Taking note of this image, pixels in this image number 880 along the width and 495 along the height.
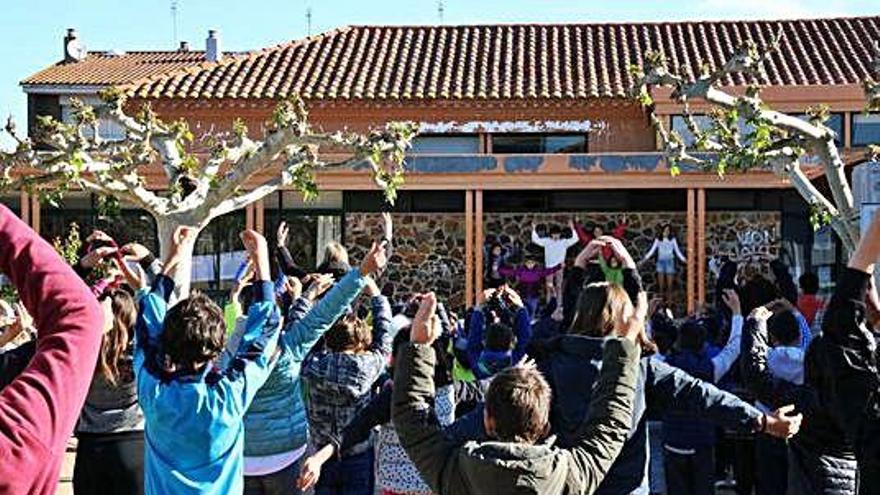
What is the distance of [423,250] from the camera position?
2442cm

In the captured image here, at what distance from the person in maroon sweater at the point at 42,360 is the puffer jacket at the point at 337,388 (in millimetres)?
4202

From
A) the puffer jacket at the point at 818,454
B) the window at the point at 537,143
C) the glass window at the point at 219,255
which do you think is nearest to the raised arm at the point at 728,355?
the puffer jacket at the point at 818,454

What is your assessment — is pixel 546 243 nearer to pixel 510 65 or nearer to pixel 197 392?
pixel 510 65

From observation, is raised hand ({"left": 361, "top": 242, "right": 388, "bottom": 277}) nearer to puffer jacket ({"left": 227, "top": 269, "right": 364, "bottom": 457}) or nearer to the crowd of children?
the crowd of children

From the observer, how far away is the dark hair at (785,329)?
6.79 m

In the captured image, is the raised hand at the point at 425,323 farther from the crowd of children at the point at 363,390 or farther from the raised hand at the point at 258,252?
the raised hand at the point at 258,252

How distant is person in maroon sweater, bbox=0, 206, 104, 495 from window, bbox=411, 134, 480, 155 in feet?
82.0

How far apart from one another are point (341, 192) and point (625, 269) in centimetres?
1924

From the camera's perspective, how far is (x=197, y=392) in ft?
15.0

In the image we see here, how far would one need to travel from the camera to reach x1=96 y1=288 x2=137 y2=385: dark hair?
5555mm

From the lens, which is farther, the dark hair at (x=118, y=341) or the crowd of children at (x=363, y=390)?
the dark hair at (x=118, y=341)

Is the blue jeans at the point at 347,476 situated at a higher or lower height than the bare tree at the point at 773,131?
lower

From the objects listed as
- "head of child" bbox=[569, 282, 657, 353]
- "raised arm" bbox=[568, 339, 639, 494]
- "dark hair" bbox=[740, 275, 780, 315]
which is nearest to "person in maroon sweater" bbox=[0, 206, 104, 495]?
"raised arm" bbox=[568, 339, 639, 494]

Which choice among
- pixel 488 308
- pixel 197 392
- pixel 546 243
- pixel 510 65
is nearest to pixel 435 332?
pixel 197 392
